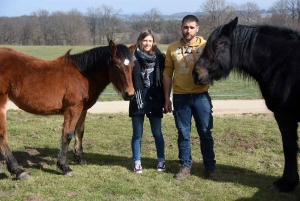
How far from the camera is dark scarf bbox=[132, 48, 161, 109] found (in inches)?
181

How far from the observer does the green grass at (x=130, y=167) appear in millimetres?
4211

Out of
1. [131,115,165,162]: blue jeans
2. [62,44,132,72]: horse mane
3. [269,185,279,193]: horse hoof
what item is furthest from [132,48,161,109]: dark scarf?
[269,185,279,193]: horse hoof

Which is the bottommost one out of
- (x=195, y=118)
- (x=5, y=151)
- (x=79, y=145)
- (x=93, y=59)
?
(x=79, y=145)

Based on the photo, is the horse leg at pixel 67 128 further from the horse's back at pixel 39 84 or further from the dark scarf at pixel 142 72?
the dark scarf at pixel 142 72

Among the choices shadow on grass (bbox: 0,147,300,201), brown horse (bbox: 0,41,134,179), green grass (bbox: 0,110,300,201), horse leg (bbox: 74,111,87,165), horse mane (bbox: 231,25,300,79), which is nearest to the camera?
horse mane (bbox: 231,25,300,79)

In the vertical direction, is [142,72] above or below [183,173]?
above

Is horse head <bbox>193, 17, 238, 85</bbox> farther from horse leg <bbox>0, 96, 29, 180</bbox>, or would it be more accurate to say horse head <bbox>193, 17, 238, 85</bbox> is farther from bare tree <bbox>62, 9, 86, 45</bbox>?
bare tree <bbox>62, 9, 86, 45</bbox>

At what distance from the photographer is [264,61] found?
13.4ft

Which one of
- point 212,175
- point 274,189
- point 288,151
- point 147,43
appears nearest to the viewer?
point 288,151

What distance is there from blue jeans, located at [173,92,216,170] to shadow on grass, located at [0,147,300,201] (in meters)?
0.34

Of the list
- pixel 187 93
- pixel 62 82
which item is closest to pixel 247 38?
pixel 187 93

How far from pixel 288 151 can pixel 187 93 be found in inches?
55.7

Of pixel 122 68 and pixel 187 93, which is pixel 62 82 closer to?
pixel 122 68

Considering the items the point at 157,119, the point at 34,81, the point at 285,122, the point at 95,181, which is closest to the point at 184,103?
the point at 157,119
